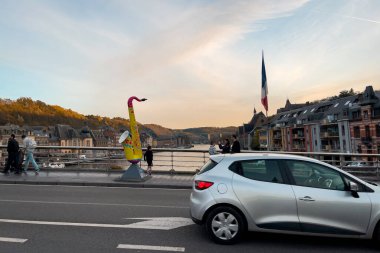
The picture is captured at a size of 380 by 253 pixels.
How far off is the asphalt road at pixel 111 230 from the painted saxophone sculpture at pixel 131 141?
3665 millimetres

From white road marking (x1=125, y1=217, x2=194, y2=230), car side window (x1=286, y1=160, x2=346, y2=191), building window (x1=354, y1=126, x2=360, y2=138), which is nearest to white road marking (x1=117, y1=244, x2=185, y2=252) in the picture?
A: white road marking (x1=125, y1=217, x2=194, y2=230)

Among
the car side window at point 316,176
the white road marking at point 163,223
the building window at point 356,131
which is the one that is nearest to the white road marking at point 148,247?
the white road marking at point 163,223

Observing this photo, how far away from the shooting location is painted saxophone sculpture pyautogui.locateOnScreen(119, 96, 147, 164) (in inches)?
538

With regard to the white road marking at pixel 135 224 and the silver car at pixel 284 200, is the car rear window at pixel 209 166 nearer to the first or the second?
the silver car at pixel 284 200

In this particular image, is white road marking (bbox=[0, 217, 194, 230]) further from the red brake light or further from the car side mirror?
the car side mirror

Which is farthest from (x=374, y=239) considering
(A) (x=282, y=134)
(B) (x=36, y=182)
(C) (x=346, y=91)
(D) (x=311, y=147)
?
(C) (x=346, y=91)

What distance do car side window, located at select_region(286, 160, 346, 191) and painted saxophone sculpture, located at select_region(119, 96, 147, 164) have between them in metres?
8.89

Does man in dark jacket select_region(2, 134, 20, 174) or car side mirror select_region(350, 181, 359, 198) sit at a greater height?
man in dark jacket select_region(2, 134, 20, 174)

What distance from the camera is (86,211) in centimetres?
819

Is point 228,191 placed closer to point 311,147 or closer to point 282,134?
point 311,147

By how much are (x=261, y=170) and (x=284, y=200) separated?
640 mm

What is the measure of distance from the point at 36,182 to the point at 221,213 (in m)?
9.98

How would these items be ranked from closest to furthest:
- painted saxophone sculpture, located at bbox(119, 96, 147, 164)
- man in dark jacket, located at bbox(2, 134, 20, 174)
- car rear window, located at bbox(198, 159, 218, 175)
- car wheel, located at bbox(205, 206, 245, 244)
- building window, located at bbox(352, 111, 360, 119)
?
car wheel, located at bbox(205, 206, 245, 244) → car rear window, located at bbox(198, 159, 218, 175) → painted saxophone sculpture, located at bbox(119, 96, 147, 164) → man in dark jacket, located at bbox(2, 134, 20, 174) → building window, located at bbox(352, 111, 360, 119)

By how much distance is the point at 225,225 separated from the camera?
5711 millimetres
